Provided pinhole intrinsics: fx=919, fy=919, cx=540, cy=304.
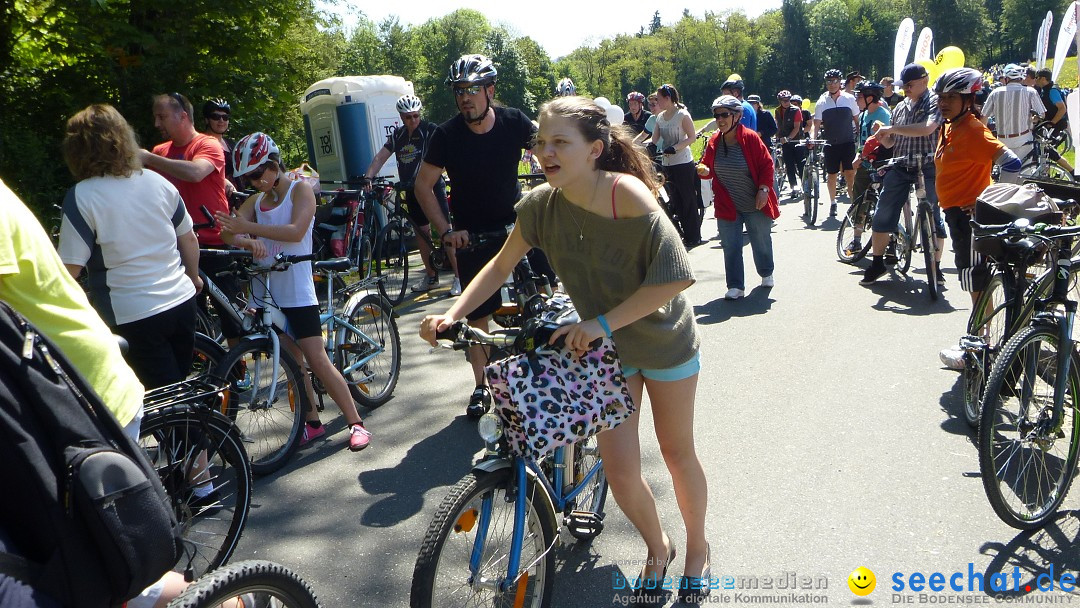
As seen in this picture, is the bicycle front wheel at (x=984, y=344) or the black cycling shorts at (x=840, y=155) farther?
the black cycling shorts at (x=840, y=155)

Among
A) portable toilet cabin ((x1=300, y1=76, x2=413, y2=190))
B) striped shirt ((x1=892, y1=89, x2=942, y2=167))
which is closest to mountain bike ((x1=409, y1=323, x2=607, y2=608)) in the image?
striped shirt ((x1=892, y1=89, x2=942, y2=167))

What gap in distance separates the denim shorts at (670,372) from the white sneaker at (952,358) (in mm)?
3308

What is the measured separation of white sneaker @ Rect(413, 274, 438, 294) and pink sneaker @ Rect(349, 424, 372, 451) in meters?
4.46

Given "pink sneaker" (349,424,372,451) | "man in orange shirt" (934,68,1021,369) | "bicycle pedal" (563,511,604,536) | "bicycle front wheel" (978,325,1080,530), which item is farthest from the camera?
"man in orange shirt" (934,68,1021,369)

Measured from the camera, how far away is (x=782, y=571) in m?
3.59

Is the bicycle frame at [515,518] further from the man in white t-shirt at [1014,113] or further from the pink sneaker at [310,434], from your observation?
the man in white t-shirt at [1014,113]

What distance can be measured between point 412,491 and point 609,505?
3.38ft

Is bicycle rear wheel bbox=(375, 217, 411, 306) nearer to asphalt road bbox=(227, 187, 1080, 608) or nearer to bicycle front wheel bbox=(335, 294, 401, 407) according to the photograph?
asphalt road bbox=(227, 187, 1080, 608)

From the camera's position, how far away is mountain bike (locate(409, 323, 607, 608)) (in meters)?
2.69

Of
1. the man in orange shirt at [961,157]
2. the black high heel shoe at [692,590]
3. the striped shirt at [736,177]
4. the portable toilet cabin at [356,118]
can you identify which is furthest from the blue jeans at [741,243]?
the portable toilet cabin at [356,118]

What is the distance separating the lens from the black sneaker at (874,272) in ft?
28.0

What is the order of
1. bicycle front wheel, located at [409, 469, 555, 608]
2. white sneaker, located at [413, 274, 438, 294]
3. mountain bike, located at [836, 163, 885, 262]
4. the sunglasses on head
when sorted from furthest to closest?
white sneaker, located at [413, 274, 438, 294] < mountain bike, located at [836, 163, 885, 262] < the sunglasses on head < bicycle front wheel, located at [409, 469, 555, 608]

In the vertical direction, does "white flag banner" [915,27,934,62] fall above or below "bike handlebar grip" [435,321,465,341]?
above

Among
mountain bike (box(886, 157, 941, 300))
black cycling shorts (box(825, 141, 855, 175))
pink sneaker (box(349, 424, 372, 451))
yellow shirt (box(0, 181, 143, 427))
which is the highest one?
yellow shirt (box(0, 181, 143, 427))
